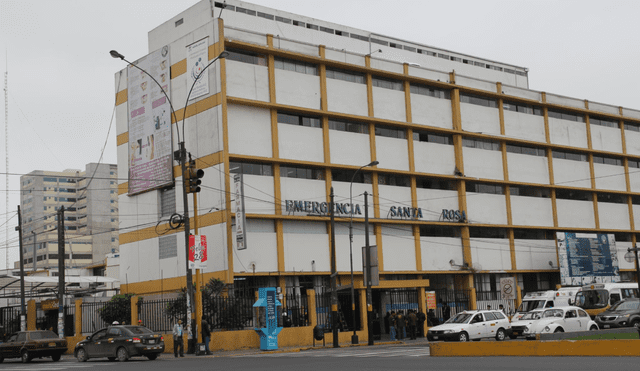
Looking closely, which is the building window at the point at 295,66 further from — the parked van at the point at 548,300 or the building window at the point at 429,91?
the parked van at the point at 548,300

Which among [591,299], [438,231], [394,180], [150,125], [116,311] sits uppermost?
[150,125]

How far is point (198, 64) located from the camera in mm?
43406

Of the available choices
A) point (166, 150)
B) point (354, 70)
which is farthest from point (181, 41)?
point (354, 70)

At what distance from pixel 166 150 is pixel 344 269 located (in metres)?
13.8

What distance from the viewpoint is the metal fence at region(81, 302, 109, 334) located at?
3856 cm

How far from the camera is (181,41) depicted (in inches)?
1779

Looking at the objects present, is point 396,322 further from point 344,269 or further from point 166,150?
point 166,150

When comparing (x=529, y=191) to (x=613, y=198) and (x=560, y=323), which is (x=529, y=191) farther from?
(x=560, y=323)

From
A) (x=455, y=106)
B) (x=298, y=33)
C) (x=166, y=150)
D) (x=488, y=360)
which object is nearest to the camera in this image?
(x=488, y=360)

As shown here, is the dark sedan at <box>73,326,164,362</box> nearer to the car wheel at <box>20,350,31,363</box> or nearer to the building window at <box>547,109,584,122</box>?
the car wheel at <box>20,350,31,363</box>

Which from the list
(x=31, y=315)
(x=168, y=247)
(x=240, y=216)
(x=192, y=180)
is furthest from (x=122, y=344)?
(x=168, y=247)

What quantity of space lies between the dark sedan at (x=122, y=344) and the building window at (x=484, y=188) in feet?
105

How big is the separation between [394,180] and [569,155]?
19.6 meters

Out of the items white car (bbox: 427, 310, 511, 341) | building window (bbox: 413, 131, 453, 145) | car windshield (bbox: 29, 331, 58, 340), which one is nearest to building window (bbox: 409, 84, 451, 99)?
building window (bbox: 413, 131, 453, 145)
